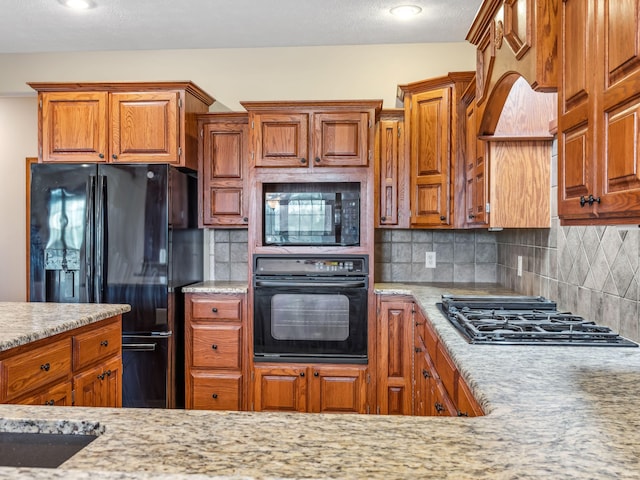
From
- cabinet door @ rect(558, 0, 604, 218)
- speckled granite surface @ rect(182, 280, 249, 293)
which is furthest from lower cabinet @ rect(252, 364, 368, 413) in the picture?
cabinet door @ rect(558, 0, 604, 218)

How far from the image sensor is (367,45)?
387cm

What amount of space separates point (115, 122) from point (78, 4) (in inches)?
27.8

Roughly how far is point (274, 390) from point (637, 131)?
2855 mm

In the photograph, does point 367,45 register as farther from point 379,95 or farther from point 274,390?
point 274,390

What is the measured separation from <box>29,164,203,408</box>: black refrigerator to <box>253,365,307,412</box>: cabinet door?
0.55 m

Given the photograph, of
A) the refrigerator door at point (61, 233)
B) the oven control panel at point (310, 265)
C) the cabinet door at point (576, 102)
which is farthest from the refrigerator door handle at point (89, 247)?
the cabinet door at point (576, 102)

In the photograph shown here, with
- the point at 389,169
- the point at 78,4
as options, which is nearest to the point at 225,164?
the point at 389,169

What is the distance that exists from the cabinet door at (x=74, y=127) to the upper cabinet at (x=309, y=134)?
94 centimetres

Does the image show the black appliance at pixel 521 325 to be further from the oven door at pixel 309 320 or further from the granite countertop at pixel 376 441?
the oven door at pixel 309 320

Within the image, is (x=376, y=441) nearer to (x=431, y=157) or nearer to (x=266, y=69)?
(x=431, y=157)

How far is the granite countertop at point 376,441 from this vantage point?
0.77 meters

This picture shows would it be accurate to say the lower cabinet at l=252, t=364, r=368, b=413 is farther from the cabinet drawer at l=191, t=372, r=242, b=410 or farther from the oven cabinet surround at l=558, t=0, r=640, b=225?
the oven cabinet surround at l=558, t=0, r=640, b=225

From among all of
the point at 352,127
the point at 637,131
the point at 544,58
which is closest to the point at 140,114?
the point at 352,127

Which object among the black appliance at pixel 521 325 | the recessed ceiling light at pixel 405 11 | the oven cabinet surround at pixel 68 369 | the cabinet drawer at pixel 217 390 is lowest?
the cabinet drawer at pixel 217 390
